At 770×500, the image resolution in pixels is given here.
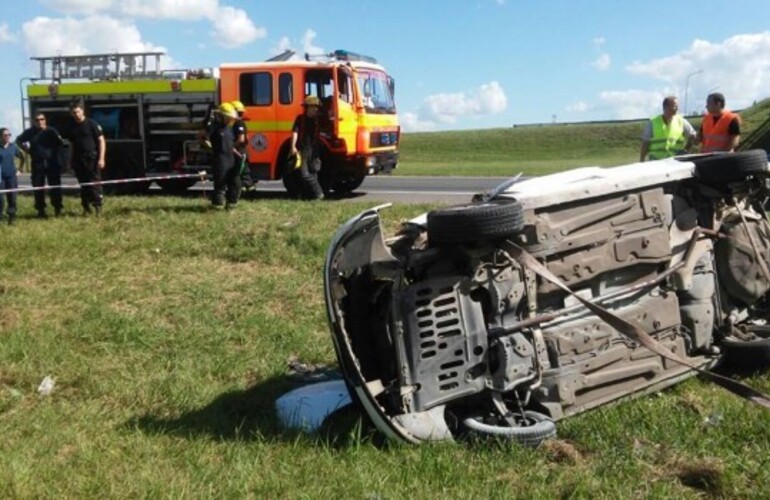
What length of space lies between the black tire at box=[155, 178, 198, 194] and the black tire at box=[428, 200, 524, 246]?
1296cm

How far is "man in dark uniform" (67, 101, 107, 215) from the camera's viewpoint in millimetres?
11758

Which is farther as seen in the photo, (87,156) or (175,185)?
(175,185)

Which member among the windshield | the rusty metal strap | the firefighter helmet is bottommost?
the rusty metal strap

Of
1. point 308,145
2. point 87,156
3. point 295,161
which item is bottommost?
point 295,161

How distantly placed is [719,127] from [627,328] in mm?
5770

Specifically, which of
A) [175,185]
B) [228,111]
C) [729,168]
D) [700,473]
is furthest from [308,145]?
[700,473]

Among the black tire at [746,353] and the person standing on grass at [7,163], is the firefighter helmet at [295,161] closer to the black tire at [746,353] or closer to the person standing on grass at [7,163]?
the person standing on grass at [7,163]

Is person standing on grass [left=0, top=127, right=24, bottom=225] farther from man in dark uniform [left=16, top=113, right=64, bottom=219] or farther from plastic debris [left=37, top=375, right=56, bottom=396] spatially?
plastic debris [left=37, top=375, right=56, bottom=396]

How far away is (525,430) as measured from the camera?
3.87 meters

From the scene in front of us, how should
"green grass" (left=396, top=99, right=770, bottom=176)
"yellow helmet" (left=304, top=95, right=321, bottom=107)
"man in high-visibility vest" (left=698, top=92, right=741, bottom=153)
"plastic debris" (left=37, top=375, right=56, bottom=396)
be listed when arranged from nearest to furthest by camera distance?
"plastic debris" (left=37, top=375, right=56, bottom=396)
"man in high-visibility vest" (left=698, top=92, right=741, bottom=153)
"yellow helmet" (left=304, top=95, right=321, bottom=107)
"green grass" (left=396, top=99, right=770, bottom=176)

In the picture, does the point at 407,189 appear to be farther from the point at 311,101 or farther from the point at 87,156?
the point at 87,156

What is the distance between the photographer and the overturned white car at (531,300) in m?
3.95

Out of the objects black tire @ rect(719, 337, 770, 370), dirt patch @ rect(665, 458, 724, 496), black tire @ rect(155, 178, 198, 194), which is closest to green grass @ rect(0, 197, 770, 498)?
dirt patch @ rect(665, 458, 724, 496)

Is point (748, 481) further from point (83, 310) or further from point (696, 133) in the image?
point (696, 133)
